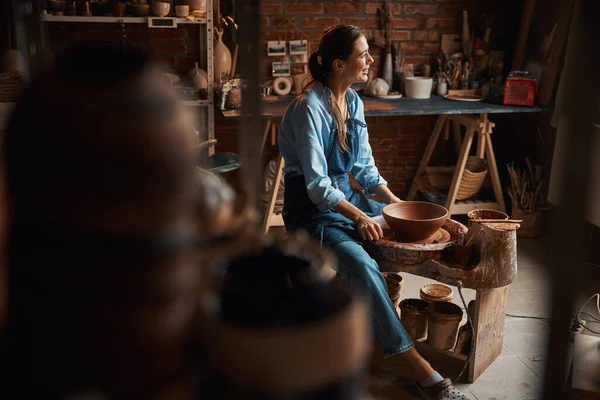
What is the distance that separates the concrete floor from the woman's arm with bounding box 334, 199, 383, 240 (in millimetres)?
645

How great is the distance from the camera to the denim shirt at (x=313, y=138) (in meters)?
2.94

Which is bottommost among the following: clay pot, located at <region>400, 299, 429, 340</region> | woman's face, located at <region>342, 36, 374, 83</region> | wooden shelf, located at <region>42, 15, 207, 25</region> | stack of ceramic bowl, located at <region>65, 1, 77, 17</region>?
clay pot, located at <region>400, 299, 429, 340</region>

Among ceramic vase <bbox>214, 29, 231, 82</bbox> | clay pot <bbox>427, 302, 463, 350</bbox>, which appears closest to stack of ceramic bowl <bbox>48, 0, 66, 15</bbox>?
ceramic vase <bbox>214, 29, 231, 82</bbox>

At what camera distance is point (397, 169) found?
18.2 ft

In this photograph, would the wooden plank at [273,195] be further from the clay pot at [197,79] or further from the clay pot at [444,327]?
the clay pot at [444,327]

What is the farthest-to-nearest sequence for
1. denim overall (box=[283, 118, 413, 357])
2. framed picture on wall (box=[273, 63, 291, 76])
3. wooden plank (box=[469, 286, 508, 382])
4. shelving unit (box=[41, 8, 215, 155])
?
framed picture on wall (box=[273, 63, 291, 76]), shelving unit (box=[41, 8, 215, 155]), wooden plank (box=[469, 286, 508, 382]), denim overall (box=[283, 118, 413, 357])

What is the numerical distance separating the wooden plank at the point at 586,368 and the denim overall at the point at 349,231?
0.61 meters

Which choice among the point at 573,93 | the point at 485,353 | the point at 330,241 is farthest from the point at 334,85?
the point at 573,93

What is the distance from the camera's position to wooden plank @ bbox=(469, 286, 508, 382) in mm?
2783

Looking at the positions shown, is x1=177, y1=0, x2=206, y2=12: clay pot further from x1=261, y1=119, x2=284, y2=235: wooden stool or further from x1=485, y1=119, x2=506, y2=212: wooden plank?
x1=485, y1=119, x2=506, y2=212: wooden plank

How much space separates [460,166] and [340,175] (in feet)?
5.94

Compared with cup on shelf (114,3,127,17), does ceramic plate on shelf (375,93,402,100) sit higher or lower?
lower

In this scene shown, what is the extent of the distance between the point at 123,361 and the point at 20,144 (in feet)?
0.54

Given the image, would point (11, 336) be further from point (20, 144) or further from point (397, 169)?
point (397, 169)
